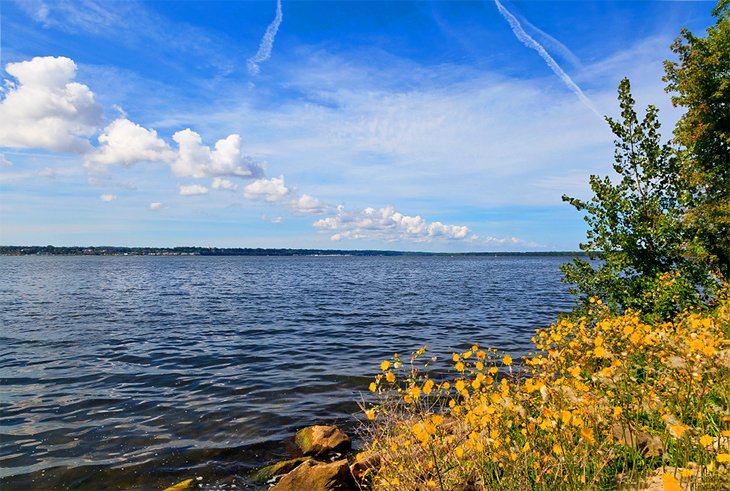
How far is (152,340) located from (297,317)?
29.6 feet

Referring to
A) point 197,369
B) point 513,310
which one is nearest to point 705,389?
point 197,369

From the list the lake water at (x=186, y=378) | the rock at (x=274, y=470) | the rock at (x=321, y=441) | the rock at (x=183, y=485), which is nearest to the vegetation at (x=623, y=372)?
the rock at (x=321, y=441)

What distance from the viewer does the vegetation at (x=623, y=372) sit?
3.69 meters

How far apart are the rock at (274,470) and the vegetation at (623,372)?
1600 mm

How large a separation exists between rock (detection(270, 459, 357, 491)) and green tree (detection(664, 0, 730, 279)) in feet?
36.6

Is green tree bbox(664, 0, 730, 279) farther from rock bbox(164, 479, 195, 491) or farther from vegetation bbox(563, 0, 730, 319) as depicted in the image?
rock bbox(164, 479, 195, 491)

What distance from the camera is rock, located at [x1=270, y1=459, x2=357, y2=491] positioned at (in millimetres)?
6883

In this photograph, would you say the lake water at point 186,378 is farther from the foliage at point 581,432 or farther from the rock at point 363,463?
the foliage at point 581,432

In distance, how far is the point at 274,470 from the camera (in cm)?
805

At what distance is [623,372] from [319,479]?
523 cm

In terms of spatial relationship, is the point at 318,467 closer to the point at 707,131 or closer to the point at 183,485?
the point at 183,485

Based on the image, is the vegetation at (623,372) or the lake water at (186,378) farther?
the lake water at (186,378)

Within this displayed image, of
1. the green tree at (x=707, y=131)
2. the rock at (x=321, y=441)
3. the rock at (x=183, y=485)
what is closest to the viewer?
the rock at (x=183, y=485)

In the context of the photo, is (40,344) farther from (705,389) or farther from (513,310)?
(513,310)
